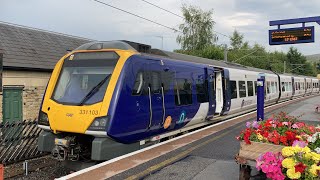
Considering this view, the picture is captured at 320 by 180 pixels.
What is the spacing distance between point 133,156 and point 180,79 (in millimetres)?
3794

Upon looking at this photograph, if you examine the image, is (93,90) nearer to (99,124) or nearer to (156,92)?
(99,124)

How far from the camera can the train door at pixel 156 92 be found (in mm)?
8922

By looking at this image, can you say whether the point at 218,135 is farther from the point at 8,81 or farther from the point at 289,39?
the point at 289,39

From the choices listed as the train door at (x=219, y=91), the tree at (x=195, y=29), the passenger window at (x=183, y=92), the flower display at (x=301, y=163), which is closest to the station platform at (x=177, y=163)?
the passenger window at (x=183, y=92)

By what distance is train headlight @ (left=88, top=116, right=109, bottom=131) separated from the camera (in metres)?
7.51

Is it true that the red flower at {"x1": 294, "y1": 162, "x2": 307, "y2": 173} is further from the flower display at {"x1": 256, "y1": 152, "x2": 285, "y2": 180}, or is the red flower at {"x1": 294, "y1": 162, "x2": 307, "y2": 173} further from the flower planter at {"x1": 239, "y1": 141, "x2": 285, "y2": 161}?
the flower planter at {"x1": 239, "y1": 141, "x2": 285, "y2": 161}

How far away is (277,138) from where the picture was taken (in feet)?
16.9

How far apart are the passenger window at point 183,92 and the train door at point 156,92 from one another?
2.75 ft

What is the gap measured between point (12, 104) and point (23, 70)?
4.51 ft

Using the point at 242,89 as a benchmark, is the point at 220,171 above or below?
below

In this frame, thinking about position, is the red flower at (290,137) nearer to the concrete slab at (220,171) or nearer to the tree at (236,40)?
the concrete slab at (220,171)

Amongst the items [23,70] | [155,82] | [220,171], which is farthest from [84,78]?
[23,70]

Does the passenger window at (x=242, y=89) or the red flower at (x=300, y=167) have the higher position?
the passenger window at (x=242, y=89)

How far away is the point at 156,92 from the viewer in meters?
9.21
